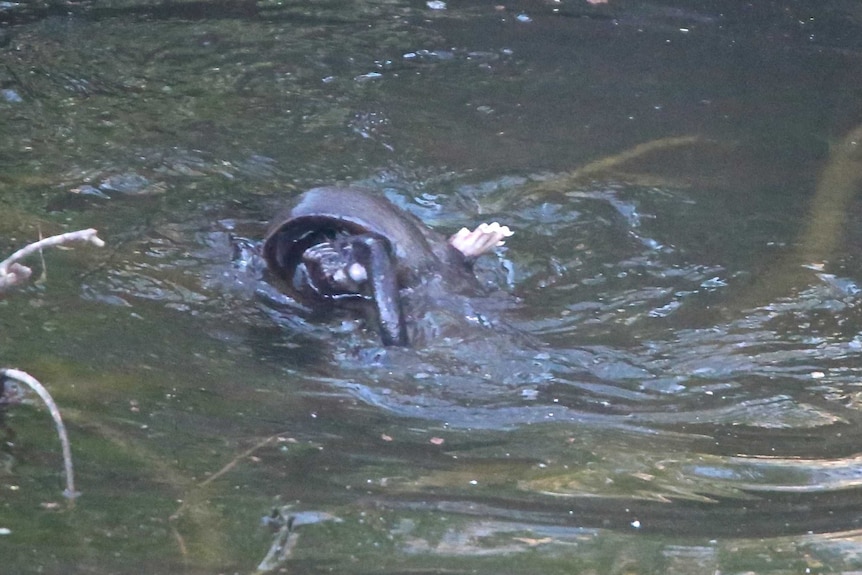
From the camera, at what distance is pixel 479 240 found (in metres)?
3.57

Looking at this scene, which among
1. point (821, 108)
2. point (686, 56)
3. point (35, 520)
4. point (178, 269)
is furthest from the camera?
point (686, 56)

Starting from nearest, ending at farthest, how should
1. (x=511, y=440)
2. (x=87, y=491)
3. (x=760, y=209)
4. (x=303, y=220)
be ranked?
(x=87, y=491) → (x=511, y=440) → (x=303, y=220) → (x=760, y=209)

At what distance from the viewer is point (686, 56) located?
5527 mm

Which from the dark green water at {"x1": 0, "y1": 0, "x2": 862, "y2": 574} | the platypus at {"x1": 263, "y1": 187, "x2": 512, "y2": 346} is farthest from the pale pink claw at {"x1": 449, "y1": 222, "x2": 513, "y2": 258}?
the dark green water at {"x1": 0, "y1": 0, "x2": 862, "y2": 574}

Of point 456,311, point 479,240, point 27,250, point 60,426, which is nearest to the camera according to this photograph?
point 60,426

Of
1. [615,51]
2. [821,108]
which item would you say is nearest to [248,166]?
[615,51]

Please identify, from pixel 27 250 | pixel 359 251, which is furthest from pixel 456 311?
pixel 27 250

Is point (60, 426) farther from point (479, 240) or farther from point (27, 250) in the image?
point (479, 240)

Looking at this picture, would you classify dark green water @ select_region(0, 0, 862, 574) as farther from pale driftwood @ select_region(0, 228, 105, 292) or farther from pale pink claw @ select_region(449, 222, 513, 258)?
pale driftwood @ select_region(0, 228, 105, 292)

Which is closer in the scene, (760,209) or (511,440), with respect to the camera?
(511,440)

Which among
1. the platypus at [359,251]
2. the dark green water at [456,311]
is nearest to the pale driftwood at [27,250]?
the dark green water at [456,311]

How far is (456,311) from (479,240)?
13.2 inches

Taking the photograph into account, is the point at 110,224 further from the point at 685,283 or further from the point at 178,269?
the point at 685,283

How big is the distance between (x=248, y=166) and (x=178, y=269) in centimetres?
87
